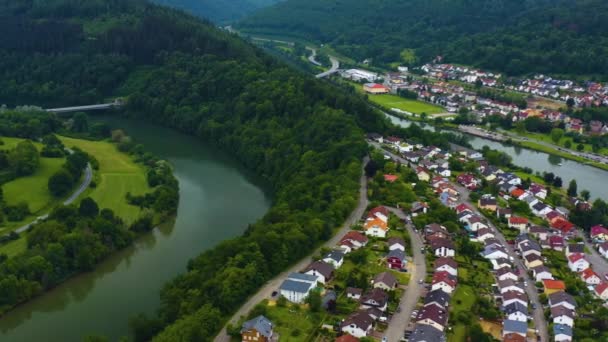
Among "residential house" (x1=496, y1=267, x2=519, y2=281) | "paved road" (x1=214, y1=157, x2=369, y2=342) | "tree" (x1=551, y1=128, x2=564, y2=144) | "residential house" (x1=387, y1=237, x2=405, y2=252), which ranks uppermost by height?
"tree" (x1=551, y1=128, x2=564, y2=144)

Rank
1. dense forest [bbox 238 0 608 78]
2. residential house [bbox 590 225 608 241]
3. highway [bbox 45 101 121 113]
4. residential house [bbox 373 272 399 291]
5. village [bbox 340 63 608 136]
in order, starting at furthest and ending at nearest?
dense forest [bbox 238 0 608 78], village [bbox 340 63 608 136], highway [bbox 45 101 121 113], residential house [bbox 590 225 608 241], residential house [bbox 373 272 399 291]

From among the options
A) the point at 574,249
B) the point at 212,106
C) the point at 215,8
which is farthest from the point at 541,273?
the point at 215,8

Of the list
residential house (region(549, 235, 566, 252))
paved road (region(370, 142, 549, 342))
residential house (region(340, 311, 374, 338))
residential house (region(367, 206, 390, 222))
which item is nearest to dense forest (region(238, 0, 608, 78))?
paved road (region(370, 142, 549, 342))

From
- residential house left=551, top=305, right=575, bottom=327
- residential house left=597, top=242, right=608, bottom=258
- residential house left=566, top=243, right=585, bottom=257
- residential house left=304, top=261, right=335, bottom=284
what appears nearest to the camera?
residential house left=551, top=305, right=575, bottom=327

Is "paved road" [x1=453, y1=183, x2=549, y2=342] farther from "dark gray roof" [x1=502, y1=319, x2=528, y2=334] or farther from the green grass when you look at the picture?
the green grass

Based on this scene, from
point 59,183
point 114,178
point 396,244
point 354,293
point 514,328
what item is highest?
point 514,328

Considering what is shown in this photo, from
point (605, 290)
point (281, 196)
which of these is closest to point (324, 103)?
point (281, 196)

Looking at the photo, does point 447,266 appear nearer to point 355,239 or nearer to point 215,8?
point 355,239
